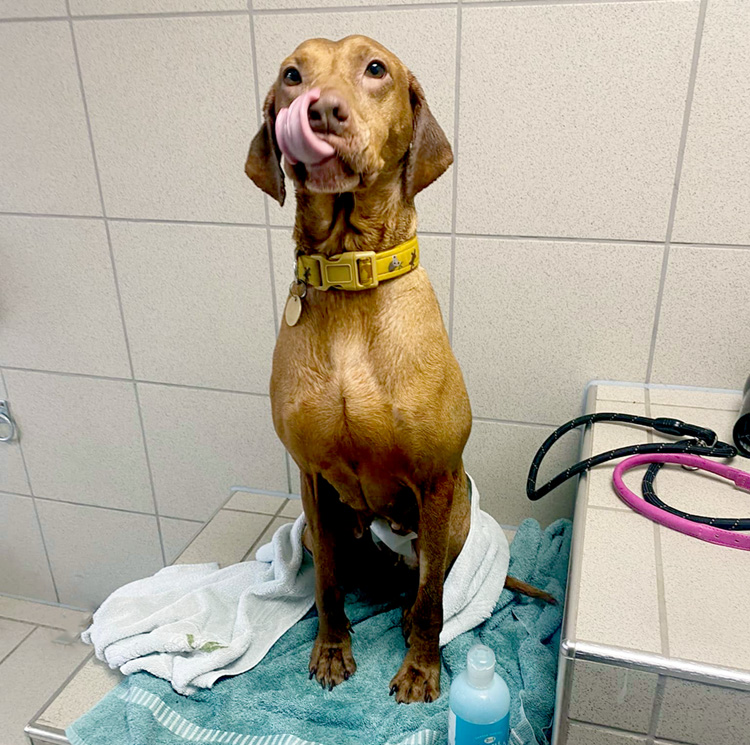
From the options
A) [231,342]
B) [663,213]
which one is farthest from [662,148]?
[231,342]

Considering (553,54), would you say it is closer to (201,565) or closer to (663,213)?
(663,213)

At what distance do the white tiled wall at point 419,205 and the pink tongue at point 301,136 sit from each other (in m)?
0.62

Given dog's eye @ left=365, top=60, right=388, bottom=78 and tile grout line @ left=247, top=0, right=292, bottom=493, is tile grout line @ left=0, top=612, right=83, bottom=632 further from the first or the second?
dog's eye @ left=365, top=60, right=388, bottom=78

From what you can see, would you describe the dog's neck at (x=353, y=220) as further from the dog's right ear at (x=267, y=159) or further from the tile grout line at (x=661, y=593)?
the tile grout line at (x=661, y=593)

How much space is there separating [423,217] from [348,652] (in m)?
0.84

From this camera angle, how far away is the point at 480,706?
77 cm

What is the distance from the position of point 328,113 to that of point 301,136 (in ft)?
0.13

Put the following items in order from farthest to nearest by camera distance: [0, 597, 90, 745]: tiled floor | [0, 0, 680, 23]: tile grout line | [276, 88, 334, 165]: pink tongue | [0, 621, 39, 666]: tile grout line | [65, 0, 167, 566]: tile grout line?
[0, 621, 39, 666]: tile grout line → [0, 597, 90, 745]: tiled floor → [65, 0, 167, 566]: tile grout line → [0, 0, 680, 23]: tile grout line → [276, 88, 334, 165]: pink tongue

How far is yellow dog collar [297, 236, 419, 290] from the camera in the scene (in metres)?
0.80

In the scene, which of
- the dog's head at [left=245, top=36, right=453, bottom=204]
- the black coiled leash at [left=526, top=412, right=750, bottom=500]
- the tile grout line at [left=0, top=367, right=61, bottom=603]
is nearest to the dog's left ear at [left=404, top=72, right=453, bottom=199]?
the dog's head at [left=245, top=36, right=453, bottom=204]

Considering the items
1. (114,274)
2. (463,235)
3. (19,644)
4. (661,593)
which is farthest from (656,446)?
(19,644)

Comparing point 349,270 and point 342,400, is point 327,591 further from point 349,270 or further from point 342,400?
point 349,270

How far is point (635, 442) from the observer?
1100mm

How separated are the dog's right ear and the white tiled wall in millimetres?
496
